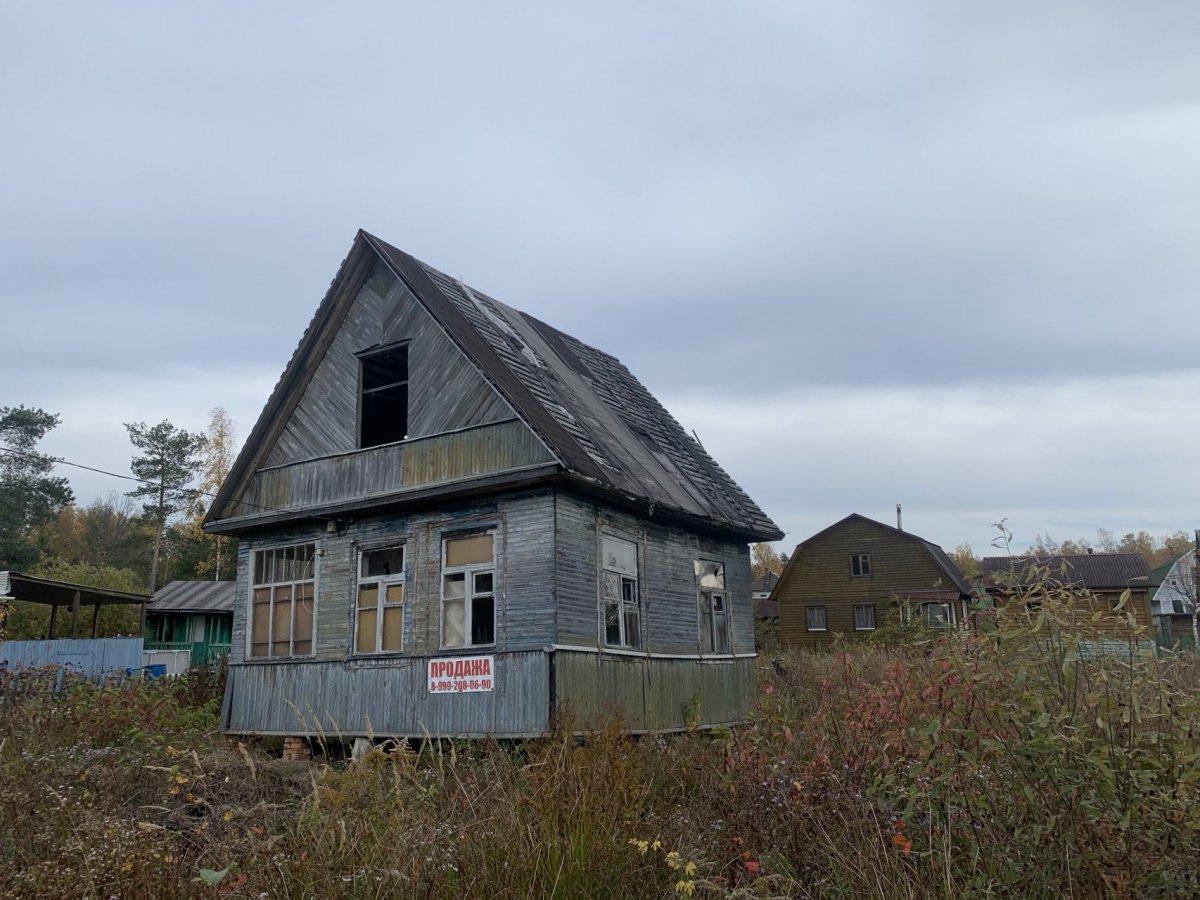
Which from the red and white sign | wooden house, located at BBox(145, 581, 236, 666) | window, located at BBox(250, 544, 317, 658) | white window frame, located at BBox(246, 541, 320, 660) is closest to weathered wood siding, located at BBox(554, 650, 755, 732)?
the red and white sign

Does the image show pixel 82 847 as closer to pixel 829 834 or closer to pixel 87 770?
pixel 87 770

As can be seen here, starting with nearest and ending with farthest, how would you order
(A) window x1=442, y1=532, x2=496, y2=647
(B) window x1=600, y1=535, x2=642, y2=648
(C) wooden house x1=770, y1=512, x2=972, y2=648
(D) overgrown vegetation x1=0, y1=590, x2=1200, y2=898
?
(D) overgrown vegetation x1=0, y1=590, x2=1200, y2=898 → (A) window x1=442, y1=532, x2=496, y2=647 → (B) window x1=600, y1=535, x2=642, y2=648 → (C) wooden house x1=770, y1=512, x2=972, y2=648

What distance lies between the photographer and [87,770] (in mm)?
8078

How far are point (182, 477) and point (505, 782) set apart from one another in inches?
2241

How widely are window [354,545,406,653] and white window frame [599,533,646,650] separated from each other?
297 centimetres

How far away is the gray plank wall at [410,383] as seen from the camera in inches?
552

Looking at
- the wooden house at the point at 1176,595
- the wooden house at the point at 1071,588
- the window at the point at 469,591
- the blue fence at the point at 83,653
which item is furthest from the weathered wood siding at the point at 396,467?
the wooden house at the point at 1176,595

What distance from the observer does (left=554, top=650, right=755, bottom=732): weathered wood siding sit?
12359mm

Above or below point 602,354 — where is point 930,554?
below

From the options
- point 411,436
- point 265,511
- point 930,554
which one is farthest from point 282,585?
point 930,554

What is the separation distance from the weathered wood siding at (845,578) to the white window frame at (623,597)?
3085cm

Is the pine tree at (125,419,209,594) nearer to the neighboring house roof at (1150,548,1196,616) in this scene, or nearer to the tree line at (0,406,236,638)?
the tree line at (0,406,236,638)

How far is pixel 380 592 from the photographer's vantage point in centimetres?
1438

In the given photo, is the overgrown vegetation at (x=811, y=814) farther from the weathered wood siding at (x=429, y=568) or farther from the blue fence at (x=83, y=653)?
the blue fence at (x=83, y=653)
